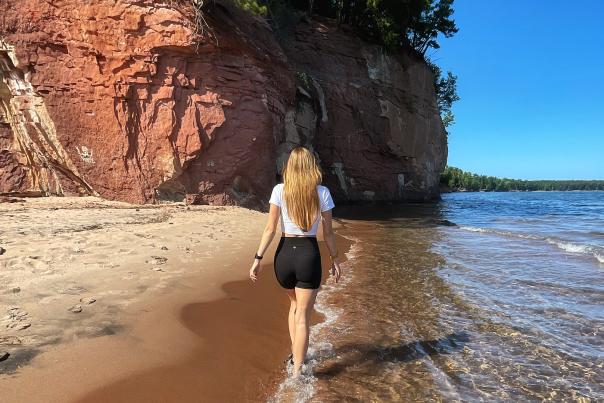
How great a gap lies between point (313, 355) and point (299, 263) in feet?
3.82

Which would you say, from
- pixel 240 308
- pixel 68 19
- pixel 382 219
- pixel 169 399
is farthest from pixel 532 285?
pixel 68 19

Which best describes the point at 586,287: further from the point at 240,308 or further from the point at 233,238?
the point at 233,238

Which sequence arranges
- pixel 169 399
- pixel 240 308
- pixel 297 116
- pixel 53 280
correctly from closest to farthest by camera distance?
1. pixel 169 399
2. pixel 53 280
3. pixel 240 308
4. pixel 297 116

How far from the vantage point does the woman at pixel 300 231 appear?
3.66 m

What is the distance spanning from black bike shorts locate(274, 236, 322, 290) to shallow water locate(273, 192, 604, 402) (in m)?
0.86

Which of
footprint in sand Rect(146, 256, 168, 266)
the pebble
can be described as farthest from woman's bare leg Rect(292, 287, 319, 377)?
footprint in sand Rect(146, 256, 168, 266)

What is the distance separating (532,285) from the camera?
718 cm

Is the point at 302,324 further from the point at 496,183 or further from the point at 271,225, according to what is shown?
the point at 496,183

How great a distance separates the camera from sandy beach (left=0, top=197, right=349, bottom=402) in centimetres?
331

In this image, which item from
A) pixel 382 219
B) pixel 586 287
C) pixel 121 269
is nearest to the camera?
pixel 121 269

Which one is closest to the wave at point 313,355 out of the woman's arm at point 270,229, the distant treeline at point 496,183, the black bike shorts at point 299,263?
the black bike shorts at point 299,263

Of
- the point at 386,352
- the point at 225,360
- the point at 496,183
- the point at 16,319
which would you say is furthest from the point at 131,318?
the point at 496,183

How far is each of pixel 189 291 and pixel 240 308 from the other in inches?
31.9

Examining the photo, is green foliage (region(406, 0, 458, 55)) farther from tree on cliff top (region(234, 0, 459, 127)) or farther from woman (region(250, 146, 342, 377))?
woman (region(250, 146, 342, 377))
